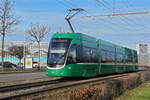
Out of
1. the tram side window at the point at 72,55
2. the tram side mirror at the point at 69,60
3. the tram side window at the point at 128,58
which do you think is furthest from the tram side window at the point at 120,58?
the tram side mirror at the point at 69,60

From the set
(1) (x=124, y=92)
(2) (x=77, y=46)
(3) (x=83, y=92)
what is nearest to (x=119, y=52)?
(2) (x=77, y=46)

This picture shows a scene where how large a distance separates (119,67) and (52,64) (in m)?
13.4

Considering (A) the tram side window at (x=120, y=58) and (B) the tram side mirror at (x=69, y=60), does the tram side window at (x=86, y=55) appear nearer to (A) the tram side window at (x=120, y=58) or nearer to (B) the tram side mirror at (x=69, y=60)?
(B) the tram side mirror at (x=69, y=60)

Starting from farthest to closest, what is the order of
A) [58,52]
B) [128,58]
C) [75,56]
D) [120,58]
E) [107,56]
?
1. [128,58]
2. [120,58]
3. [107,56]
4. [75,56]
5. [58,52]

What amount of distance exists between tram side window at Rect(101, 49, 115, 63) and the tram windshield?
20.5 ft

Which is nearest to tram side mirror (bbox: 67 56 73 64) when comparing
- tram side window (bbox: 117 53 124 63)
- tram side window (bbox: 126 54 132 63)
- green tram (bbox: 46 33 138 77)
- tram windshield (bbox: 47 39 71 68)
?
green tram (bbox: 46 33 138 77)

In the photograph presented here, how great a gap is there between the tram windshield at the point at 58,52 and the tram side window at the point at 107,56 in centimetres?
624

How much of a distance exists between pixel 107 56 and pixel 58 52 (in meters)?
8.47

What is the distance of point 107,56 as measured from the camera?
83.8ft

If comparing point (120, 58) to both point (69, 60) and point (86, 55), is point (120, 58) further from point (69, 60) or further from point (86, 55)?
point (69, 60)

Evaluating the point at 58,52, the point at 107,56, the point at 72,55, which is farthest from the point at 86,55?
the point at 107,56

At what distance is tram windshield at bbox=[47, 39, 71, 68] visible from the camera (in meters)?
18.2

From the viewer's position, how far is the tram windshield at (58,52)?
1822cm

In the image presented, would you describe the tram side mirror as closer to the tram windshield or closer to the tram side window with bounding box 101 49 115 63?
the tram windshield
